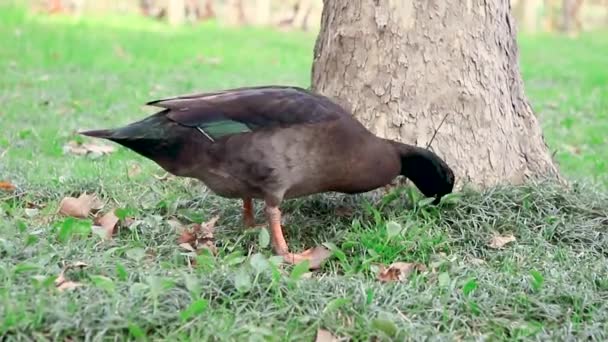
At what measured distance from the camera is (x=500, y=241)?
4.39 m

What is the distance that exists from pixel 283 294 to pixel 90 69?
8.73 m

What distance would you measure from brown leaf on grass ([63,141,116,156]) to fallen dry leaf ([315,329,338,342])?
375 cm

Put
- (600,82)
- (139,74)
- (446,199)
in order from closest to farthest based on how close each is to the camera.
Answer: (446,199)
(139,74)
(600,82)

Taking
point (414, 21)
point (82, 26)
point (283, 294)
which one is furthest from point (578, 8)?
point (283, 294)

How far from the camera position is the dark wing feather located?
414cm

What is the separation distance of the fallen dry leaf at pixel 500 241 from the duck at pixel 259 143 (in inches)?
27.2

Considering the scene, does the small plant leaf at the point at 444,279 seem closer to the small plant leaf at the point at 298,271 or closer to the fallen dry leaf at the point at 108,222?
the small plant leaf at the point at 298,271

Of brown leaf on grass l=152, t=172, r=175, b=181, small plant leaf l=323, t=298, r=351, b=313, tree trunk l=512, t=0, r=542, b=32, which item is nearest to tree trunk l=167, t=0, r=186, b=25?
tree trunk l=512, t=0, r=542, b=32

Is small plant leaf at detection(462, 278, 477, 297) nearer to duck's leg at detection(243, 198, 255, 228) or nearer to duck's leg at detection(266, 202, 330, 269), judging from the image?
duck's leg at detection(266, 202, 330, 269)

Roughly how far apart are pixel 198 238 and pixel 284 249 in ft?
1.43

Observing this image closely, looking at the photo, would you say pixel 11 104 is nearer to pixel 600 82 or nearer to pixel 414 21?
pixel 414 21

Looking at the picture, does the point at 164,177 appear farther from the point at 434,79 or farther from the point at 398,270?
the point at 398,270

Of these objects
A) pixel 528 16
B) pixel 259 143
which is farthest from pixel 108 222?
pixel 528 16

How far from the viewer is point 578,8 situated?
24.2 metres
